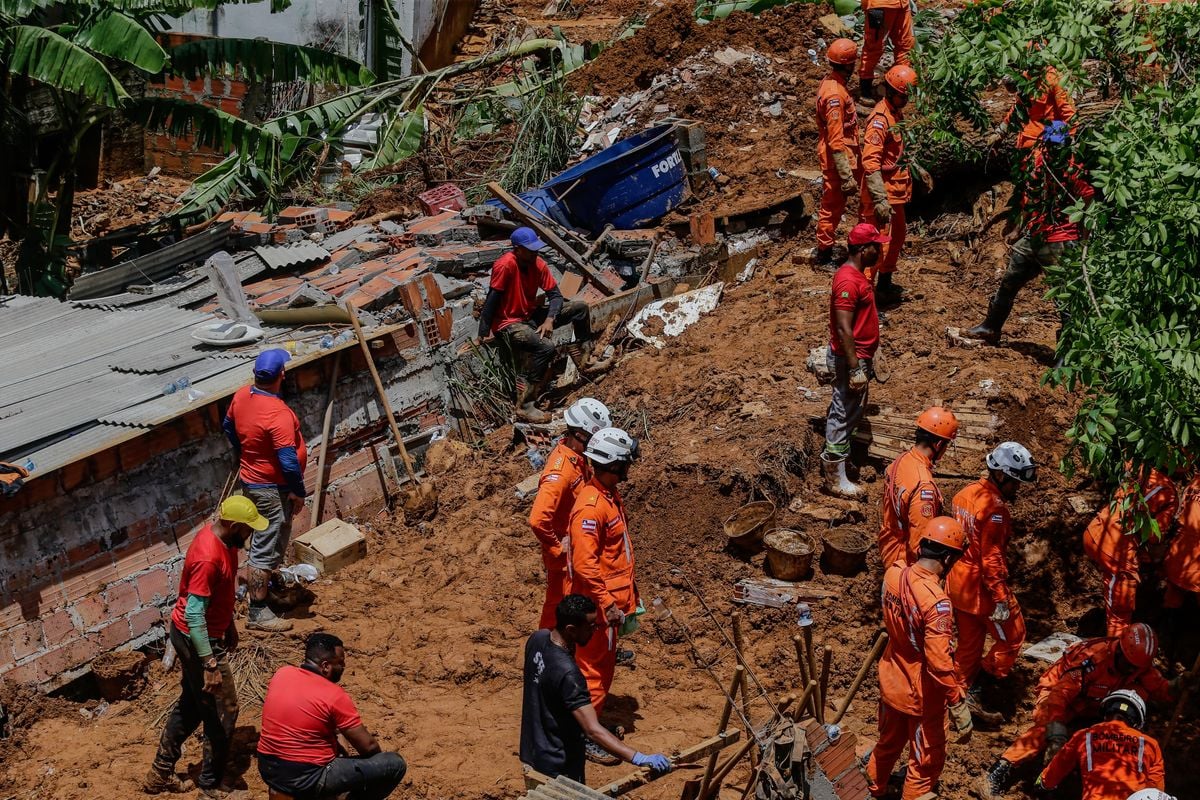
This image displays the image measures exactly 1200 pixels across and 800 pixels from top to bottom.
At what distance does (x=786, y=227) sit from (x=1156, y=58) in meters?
6.45

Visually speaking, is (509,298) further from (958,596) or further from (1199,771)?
(1199,771)

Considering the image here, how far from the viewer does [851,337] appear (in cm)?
901

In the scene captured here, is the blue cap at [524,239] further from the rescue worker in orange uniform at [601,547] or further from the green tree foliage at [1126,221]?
the green tree foliage at [1126,221]

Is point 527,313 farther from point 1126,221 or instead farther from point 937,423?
point 1126,221

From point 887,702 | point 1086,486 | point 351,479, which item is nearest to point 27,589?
point 351,479

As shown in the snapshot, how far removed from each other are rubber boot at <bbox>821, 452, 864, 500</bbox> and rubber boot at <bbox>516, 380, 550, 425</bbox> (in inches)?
128

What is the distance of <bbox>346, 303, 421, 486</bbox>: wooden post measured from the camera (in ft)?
35.1

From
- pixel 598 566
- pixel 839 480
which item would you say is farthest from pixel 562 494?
pixel 839 480

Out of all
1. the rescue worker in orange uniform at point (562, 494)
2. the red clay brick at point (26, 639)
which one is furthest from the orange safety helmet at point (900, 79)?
the red clay brick at point (26, 639)

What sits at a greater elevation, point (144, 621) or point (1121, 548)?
point (1121, 548)

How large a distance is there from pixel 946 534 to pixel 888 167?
5.26 meters

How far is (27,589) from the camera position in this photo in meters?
8.43

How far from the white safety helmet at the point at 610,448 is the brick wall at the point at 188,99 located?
13.1 metres

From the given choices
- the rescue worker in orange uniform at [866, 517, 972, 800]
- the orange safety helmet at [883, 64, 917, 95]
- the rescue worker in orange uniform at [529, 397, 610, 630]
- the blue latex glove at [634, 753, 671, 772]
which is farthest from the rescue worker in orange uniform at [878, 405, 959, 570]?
the orange safety helmet at [883, 64, 917, 95]
